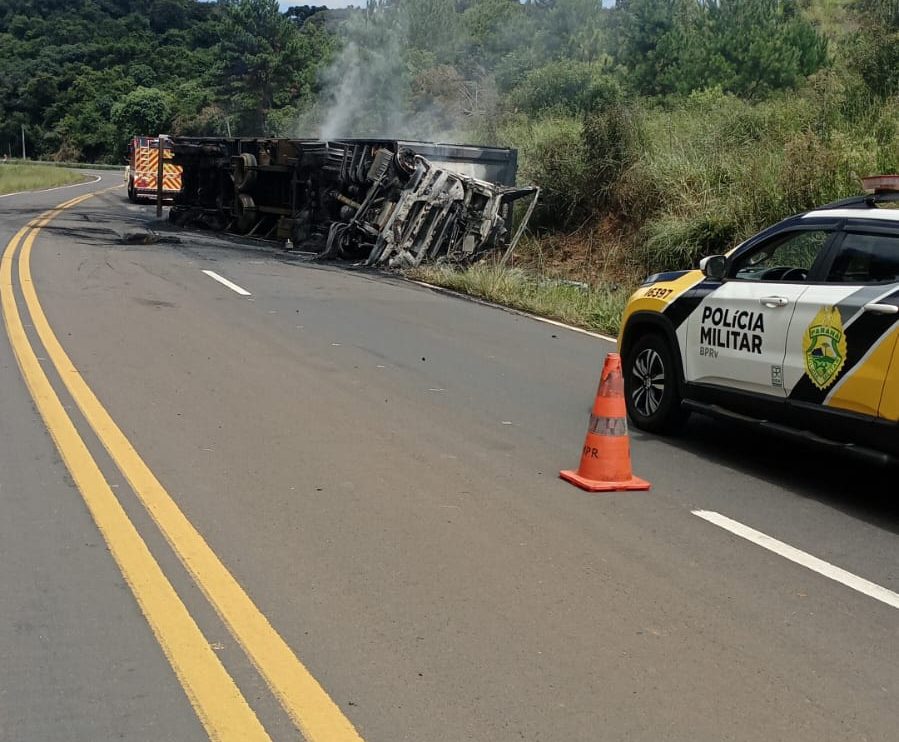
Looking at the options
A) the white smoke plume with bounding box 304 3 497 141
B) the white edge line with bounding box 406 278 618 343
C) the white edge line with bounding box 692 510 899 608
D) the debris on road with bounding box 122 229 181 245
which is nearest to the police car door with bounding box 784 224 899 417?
the white edge line with bounding box 692 510 899 608

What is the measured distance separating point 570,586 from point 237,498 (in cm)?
200

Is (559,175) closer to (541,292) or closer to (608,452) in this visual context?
(541,292)

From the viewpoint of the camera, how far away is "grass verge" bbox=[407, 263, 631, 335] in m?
13.7

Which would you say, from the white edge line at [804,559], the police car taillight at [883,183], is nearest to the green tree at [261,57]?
the police car taillight at [883,183]

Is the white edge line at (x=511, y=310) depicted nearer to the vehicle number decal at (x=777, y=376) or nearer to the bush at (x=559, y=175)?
the bush at (x=559, y=175)

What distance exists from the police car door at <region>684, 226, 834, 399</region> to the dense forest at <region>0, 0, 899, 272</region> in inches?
349

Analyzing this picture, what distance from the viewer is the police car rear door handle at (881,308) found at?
19.1 feet

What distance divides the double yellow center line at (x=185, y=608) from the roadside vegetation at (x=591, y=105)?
8.08 metres

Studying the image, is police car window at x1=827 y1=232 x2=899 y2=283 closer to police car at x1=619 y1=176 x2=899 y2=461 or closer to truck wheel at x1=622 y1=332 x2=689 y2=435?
police car at x1=619 y1=176 x2=899 y2=461

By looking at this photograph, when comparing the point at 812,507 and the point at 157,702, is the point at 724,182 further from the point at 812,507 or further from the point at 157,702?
the point at 157,702

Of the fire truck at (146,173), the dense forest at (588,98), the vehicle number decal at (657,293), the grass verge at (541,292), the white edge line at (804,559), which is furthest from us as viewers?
the fire truck at (146,173)

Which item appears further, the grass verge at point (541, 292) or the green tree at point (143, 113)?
the green tree at point (143, 113)

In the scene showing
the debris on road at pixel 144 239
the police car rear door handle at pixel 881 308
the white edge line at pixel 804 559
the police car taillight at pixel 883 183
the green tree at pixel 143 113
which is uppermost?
the green tree at pixel 143 113

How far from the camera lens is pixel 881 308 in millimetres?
5898
